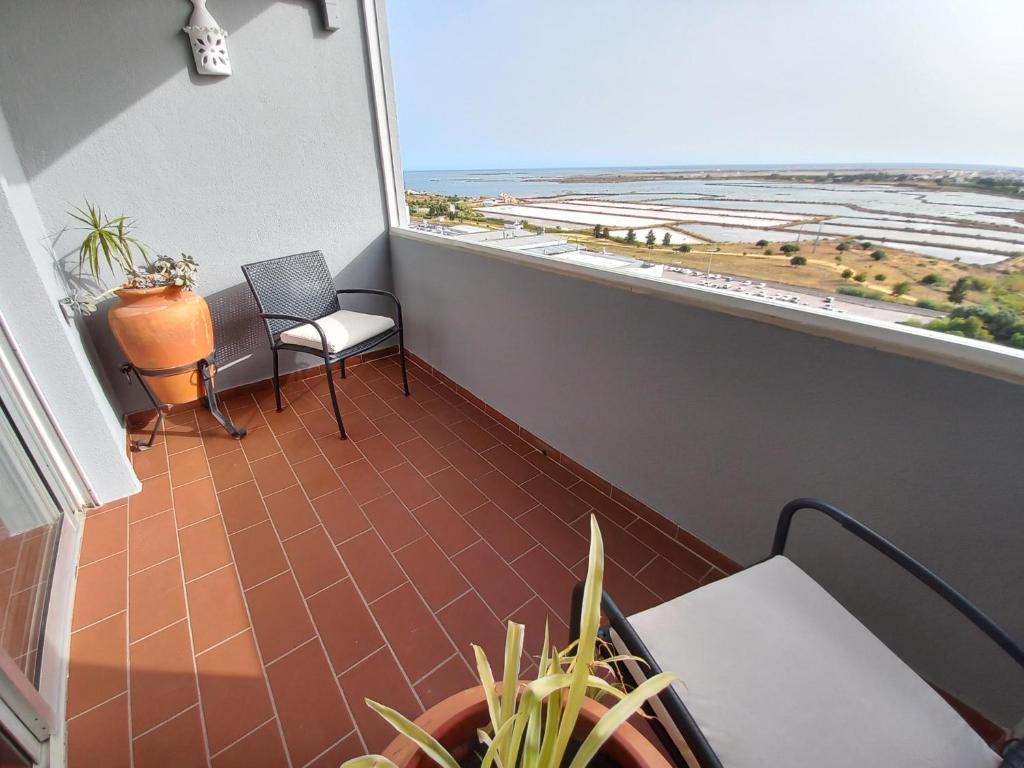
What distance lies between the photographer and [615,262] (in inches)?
65.2

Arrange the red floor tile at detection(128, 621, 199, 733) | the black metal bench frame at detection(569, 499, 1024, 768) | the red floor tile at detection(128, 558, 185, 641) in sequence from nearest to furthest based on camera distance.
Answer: the black metal bench frame at detection(569, 499, 1024, 768) < the red floor tile at detection(128, 621, 199, 733) < the red floor tile at detection(128, 558, 185, 641)

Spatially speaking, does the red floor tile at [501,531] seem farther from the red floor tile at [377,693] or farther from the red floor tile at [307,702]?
the red floor tile at [307,702]

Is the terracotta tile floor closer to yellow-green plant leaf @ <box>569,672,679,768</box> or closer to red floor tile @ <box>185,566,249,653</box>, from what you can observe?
red floor tile @ <box>185,566,249,653</box>

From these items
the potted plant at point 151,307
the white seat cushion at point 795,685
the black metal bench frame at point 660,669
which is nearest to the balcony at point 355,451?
the potted plant at point 151,307

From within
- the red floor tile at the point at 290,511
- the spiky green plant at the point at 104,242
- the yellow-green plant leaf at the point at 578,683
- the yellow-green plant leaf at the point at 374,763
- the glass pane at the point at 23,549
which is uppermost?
the spiky green plant at the point at 104,242

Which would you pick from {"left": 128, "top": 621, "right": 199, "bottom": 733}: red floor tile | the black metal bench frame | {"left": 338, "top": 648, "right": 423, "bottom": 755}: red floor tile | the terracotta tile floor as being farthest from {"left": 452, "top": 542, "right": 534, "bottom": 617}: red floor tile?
{"left": 128, "top": 621, "right": 199, "bottom": 733}: red floor tile

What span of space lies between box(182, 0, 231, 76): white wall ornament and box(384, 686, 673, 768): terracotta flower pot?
2925 millimetres

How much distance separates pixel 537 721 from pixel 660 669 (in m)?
0.37

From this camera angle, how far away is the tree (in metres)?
0.84

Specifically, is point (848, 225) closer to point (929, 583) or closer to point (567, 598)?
point (929, 583)

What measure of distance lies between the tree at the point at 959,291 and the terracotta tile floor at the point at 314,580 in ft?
3.51

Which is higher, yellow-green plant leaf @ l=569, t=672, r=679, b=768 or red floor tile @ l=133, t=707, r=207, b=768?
yellow-green plant leaf @ l=569, t=672, r=679, b=768

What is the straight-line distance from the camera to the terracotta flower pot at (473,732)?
55 cm

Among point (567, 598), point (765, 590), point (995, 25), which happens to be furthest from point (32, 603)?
point (995, 25)
